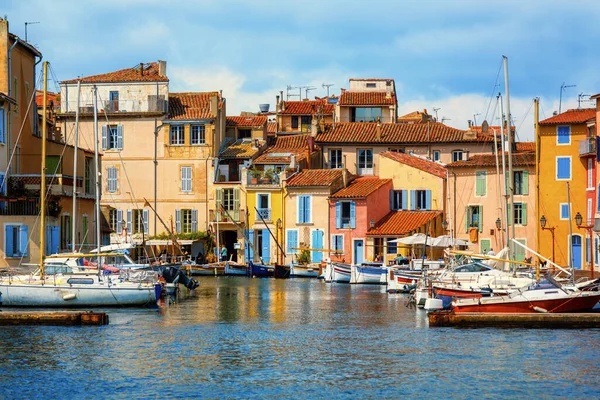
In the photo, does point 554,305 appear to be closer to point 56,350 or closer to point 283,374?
point 283,374

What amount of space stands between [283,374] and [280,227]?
54085mm

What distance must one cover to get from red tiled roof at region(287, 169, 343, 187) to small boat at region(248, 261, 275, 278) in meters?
7.86

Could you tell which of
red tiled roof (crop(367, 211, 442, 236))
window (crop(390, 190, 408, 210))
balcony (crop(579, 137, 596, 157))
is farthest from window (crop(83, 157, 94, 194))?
balcony (crop(579, 137, 596, 157))

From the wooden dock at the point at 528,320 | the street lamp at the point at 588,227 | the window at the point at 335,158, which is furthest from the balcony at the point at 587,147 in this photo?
the wooden dock at the point at 528,320

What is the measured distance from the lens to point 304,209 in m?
87.4

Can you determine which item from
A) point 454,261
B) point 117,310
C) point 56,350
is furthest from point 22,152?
point 56,350

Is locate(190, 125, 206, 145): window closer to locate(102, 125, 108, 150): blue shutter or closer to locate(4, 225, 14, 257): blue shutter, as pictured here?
locate(102, 125, 108, 150): blue shutter

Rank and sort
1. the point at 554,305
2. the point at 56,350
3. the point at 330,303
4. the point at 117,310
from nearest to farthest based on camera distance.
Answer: the point at 56,350, the point at 554,305, the point at 117,310, the point at 330,303

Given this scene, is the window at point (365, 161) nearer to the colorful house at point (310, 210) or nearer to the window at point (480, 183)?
the colorful house at point (310, 210)

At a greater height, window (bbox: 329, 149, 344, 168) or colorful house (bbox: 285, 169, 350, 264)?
window (bbox: 329, 149, 344, 168)

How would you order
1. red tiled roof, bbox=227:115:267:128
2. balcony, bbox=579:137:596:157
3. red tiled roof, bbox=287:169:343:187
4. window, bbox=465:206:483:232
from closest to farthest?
balcony, bbox=579:137:596:157, window, bbox=465:206:483:232, red tiled roof, bbox=287:169:343:187, red tiled roof, bbox=227:115:267:128

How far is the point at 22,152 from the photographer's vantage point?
65938 mm

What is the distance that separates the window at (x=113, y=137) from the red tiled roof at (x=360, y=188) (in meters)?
17.9

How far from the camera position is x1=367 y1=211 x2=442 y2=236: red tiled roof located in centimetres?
8300
